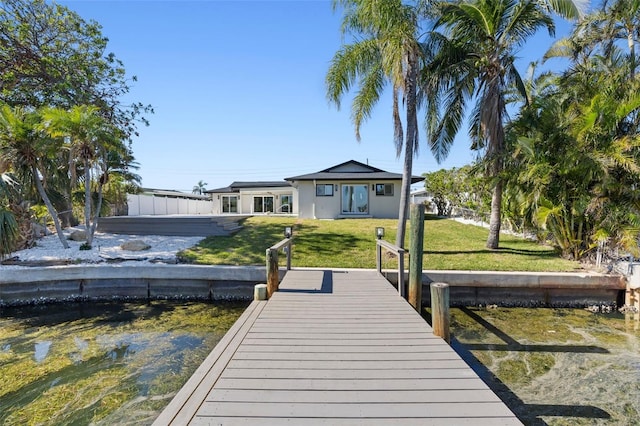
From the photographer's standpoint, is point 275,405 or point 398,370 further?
point 398,370

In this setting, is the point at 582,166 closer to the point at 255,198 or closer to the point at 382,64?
the point at 382,64

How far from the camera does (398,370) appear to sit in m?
3.40

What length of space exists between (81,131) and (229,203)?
721 inches

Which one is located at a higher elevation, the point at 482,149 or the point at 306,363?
the point at 482,149

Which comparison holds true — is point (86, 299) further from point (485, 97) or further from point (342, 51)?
point (485, 97)

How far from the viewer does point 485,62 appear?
10.6 metres

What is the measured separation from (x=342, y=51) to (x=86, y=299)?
10.3 metres

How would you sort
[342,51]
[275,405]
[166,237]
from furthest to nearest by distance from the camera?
[166,237] < [342,51] < [275,405]

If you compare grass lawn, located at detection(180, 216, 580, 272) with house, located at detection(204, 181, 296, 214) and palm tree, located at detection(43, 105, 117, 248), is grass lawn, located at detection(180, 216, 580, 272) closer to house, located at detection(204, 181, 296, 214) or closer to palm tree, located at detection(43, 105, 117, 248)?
palm tree, located at detection(43, 105, 117, 248)

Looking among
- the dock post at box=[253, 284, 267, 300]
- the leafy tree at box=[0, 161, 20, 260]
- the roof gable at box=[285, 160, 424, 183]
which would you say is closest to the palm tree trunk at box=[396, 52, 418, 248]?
the dock post at box=[253, 284, 267, 300]

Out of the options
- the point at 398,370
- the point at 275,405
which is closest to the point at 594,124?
the point at 398,370

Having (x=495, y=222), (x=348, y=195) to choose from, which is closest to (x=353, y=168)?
(x=348, y=195)

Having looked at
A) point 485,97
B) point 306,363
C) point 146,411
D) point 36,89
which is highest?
point 36,89

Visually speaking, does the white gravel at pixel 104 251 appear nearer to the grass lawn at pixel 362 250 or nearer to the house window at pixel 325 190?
the grass lawn at pixel 362 250
